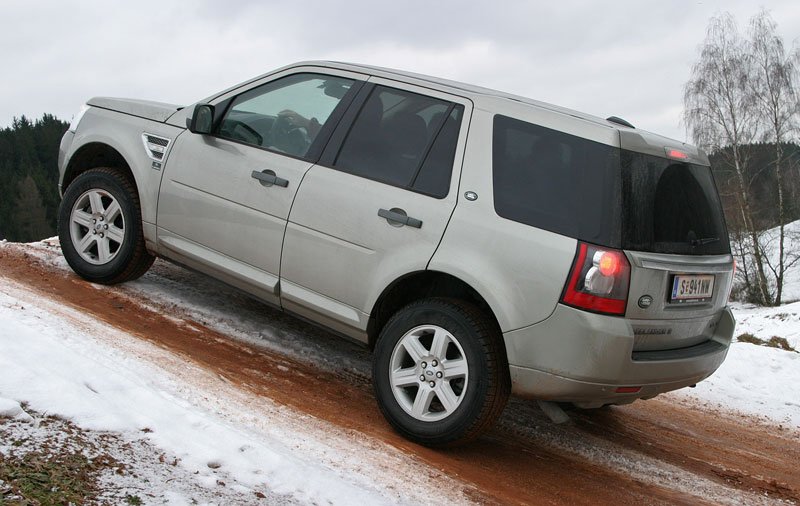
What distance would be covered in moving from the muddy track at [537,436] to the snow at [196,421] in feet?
0.83

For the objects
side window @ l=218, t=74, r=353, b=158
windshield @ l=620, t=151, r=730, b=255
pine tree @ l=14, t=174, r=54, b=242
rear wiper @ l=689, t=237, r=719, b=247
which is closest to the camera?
windshield @ l=620, t=151, r=730, b=255

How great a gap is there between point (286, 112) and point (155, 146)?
113 centimetres

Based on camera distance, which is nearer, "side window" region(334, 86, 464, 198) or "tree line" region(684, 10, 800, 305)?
"side window" region(334, 86, 464, 198)

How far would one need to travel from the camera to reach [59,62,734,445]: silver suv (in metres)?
3.77

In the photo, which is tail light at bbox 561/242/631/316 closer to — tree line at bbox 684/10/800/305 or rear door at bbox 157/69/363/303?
rear door at bbox 157/69/363/303

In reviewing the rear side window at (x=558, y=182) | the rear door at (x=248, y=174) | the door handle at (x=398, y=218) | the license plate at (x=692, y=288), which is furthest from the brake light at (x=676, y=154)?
the rear door at (x=248, y=174)

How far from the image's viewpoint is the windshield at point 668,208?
3.79 m

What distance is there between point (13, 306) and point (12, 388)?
65.1 inches

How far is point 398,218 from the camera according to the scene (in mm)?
4246

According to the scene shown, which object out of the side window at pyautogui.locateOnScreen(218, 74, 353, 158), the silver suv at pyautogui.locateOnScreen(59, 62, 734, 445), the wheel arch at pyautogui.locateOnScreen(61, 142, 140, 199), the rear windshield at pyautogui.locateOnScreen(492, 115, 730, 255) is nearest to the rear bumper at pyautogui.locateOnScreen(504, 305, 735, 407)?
the silver suv at pyautogui.locateOnScreen(59, 62, 734, 445)

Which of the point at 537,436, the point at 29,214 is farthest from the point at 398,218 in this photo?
the point at 29,214

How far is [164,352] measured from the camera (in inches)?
186

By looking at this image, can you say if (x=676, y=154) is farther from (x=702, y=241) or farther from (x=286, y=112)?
(x=286, y=112)

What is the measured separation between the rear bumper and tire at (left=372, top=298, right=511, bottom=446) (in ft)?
0.42
